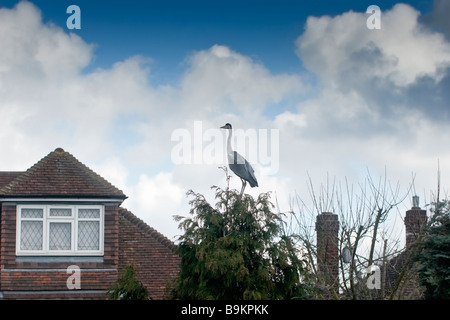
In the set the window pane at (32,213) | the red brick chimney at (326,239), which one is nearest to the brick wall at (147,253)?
the window pane at (32,213)

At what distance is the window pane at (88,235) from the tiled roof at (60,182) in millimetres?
993

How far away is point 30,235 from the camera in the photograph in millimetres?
28844

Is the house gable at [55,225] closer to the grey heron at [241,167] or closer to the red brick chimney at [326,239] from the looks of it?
the grey heron at [241,167]

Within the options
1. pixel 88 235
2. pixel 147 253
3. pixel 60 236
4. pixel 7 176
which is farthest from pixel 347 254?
pixel 7 176

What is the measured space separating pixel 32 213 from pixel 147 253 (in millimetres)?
4981

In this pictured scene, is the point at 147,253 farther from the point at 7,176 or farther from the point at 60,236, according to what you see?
the point at 7,176

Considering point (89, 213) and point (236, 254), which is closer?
point (236, 254)

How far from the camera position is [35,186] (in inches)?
1147

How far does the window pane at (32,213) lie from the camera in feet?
94.9

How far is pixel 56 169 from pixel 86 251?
3.15m

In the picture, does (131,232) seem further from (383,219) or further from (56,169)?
(383,219)
